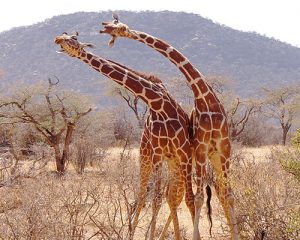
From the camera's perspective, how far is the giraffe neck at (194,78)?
18.0 feet

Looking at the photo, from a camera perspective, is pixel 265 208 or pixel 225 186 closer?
pixel 265 208

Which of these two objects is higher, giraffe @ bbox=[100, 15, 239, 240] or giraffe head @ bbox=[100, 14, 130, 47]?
giraffe head @ bbox=[100, 14, 130, 47]

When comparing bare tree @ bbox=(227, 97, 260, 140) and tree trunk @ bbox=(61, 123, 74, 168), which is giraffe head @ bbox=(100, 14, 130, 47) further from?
bare tree @ bbox=(227, 97, 260, 140)

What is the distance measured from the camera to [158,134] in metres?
5.49

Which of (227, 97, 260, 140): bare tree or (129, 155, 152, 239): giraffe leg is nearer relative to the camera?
(129, 155, 152, 239): giraffe leg

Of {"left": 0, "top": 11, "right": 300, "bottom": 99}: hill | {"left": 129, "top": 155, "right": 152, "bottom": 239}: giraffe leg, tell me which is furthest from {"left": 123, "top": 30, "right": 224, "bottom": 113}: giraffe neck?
{"left": 0, "top": 11, "right": 300, "bottom": 99}: hill

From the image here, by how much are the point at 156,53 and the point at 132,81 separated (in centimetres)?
5088

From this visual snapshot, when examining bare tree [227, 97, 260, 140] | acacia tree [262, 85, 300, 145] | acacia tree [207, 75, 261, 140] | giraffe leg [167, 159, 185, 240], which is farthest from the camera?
acacia tree [262, 85, 300, 145]

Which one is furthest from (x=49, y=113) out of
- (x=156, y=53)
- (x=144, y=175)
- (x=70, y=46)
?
(x=156, y=53)

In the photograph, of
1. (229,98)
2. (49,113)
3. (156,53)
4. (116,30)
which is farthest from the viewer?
(156,53)

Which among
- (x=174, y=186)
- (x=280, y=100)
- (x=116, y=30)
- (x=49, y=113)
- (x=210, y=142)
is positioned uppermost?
(x=280, y=100)

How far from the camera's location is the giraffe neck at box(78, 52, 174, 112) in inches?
221

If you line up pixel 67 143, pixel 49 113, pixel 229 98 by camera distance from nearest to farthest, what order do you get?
pixel 67 143 → pixel 49 113 → pixel 229 98

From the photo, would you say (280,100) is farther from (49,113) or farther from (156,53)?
(156,53)
